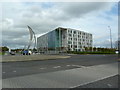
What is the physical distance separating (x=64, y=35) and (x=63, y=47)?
8.86 m

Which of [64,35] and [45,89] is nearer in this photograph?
[45,89]

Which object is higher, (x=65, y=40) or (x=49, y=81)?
(x=65, y=40)

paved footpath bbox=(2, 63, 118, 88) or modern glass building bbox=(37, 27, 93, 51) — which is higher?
modern glass building bbox=(37, 27, 93, 51)

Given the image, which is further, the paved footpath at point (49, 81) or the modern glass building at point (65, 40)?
the modern glass building at point (65, 40)

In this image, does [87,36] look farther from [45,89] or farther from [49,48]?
[45,89]

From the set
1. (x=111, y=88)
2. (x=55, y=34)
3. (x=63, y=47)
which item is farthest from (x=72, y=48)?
(x=111, y=88)

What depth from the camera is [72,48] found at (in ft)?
349

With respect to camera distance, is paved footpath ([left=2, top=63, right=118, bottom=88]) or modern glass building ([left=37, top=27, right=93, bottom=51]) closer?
paved footpath ([left=2, top=63, right=118, bottom=88])

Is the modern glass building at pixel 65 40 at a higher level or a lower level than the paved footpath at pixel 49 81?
higher

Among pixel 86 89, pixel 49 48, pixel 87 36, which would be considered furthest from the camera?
pixel 87 36

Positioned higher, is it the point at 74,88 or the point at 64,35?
the point at 64,35

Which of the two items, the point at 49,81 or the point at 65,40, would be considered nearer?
the point at 49,81

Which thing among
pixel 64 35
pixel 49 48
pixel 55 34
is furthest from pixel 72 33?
pixel 49 48

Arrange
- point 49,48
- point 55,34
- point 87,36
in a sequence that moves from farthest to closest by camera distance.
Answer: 1. point 87,36
2. point 49,48
3. point 55,34
